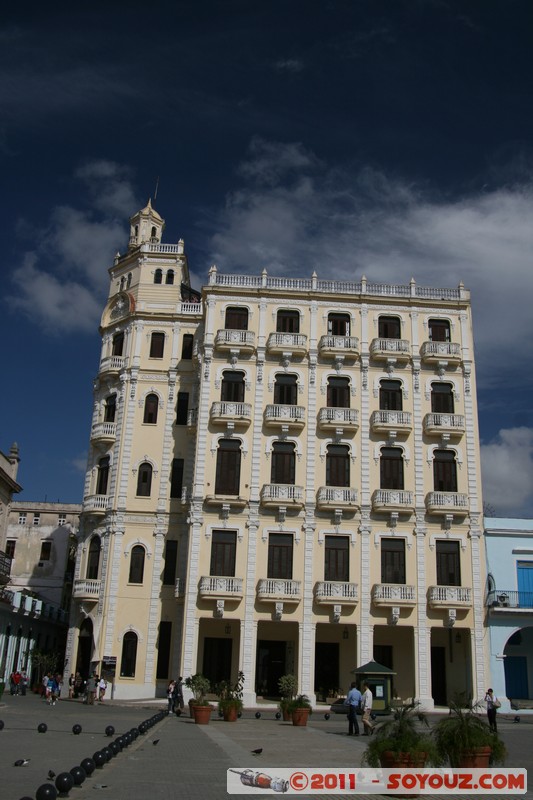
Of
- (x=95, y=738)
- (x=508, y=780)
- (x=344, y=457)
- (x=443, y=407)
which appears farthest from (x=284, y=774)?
(x=443, y=407)

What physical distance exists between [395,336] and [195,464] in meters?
14.8

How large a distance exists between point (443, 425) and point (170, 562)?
18.3 m

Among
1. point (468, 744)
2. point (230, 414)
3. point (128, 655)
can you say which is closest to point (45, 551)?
point (128, 655)

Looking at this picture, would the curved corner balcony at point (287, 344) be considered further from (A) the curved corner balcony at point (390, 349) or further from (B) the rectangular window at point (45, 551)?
(B) the rectangular window at point (45, 551)

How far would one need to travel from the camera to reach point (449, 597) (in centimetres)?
4434

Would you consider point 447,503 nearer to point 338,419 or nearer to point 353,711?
point 338,419

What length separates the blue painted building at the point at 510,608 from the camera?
44.3 meters

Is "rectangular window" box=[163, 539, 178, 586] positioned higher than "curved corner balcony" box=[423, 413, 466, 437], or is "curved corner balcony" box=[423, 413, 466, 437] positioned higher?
"curved corner balcony" box=[423, 413, 466, 437]

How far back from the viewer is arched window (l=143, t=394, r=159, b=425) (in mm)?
50562

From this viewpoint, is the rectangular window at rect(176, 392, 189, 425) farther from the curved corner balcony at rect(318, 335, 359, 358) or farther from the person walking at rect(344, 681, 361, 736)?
the person walking at rect(344, 681, 361, 736)

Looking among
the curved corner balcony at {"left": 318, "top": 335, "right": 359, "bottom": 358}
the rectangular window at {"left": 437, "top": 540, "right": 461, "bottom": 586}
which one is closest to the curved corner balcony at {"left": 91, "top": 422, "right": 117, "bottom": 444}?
the curved corner balcony at {"left": 318, "top": 335, "right": 359, "bottom": 358}

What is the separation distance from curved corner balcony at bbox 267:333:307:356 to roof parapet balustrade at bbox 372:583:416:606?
14.5 meters

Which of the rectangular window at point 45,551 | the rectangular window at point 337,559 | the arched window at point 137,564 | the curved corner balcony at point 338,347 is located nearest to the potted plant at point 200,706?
the rectangular window at point 337,559

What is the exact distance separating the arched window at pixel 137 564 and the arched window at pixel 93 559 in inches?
87.2
